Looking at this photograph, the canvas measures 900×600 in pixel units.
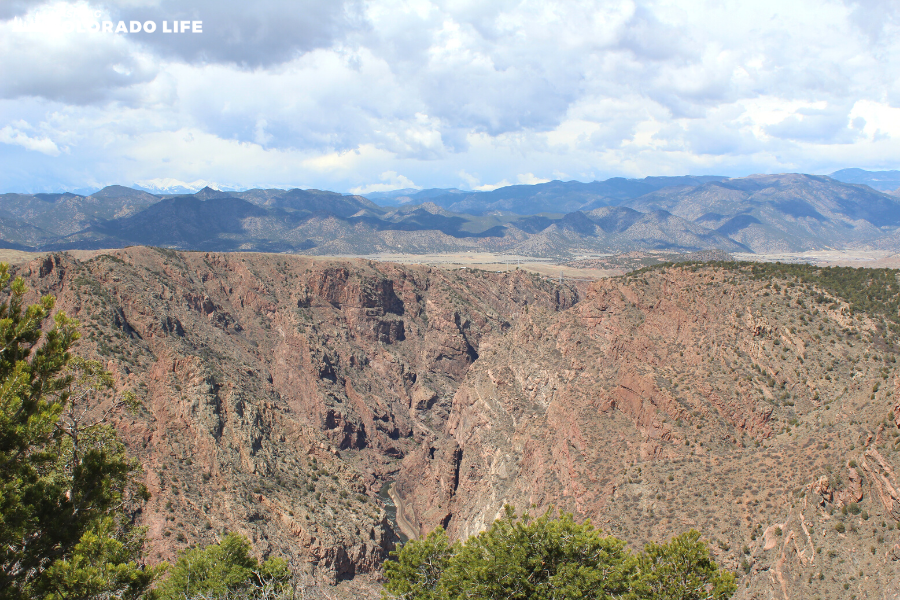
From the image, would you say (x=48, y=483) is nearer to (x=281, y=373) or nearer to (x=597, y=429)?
(x=597, y=429)

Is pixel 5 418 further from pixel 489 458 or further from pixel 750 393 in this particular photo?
pixel 489 458

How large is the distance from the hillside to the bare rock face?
1.07ft

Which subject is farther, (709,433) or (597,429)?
(597,429)

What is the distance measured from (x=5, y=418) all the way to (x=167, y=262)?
106 meters

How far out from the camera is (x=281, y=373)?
10756cm

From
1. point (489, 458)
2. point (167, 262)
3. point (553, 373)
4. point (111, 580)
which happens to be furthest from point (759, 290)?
point (167, 262)

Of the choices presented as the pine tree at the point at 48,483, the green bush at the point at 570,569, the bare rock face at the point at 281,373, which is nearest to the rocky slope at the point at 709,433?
the green bush at the point at 570,569

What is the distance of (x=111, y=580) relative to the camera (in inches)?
755

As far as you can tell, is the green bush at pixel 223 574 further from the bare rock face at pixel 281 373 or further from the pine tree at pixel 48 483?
the pine tree at pixel 48 483

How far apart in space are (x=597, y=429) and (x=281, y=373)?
66.2 m

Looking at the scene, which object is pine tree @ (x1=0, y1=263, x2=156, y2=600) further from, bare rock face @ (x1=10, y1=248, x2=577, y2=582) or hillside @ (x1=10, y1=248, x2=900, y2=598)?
hillside @ (x1=10, y1=248, x2=900, y2=598)

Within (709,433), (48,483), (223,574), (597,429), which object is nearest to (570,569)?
(48,483)

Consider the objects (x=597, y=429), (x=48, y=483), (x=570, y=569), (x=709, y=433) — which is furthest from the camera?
(x=597, y=429)

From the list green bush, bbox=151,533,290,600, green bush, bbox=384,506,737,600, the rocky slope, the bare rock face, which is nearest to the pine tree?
green bush, bbox=151,533,290,600
